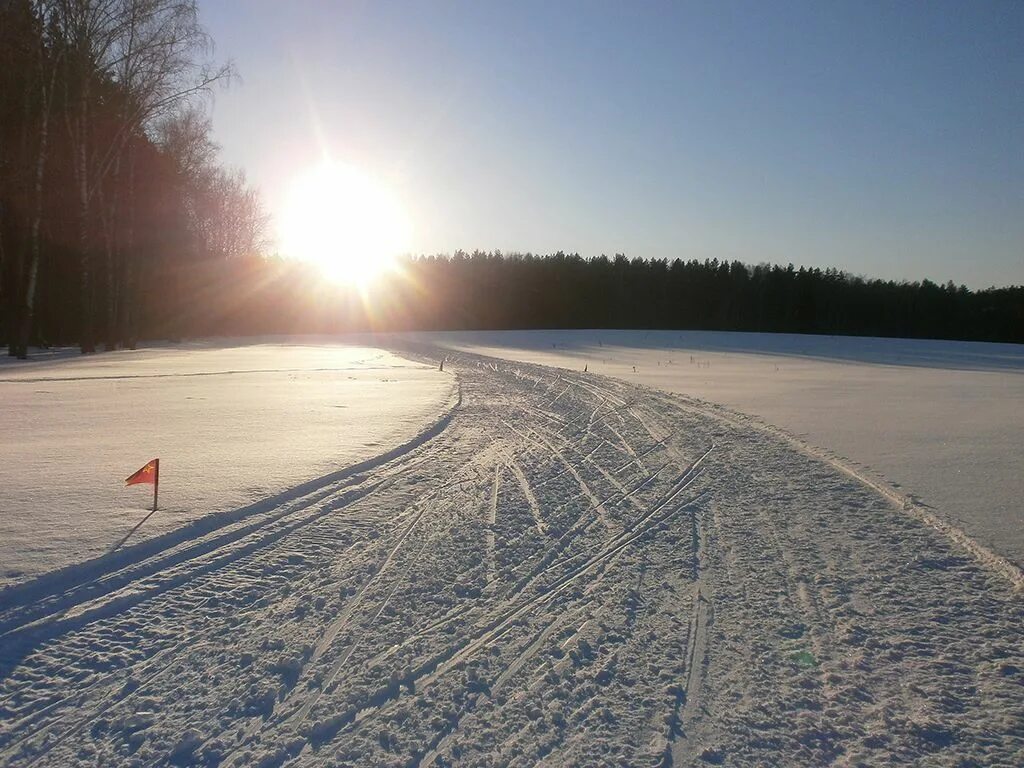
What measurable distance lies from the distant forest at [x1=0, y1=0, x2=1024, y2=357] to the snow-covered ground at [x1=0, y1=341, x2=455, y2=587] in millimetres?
7736

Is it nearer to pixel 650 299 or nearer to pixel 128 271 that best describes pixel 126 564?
pixel 128 271

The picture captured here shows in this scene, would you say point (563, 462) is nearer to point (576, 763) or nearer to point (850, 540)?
point (850, 540)

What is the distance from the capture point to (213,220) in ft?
145

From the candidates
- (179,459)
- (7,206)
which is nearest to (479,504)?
(179,459)

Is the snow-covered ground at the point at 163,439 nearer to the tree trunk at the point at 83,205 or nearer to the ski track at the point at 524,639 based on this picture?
the ski track at the point at 524,639

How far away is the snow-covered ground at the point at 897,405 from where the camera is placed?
6.94 metres

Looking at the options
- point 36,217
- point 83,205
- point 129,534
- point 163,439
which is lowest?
point 129,534

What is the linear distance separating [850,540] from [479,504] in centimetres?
320

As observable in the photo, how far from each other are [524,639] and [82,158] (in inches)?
917

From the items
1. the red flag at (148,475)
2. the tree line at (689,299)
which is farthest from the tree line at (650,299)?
the red flag at (148,475)

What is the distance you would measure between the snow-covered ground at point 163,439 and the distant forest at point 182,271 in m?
7.74

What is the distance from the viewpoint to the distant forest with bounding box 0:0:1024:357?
67.9ft

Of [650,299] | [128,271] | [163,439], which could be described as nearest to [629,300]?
[650,299]

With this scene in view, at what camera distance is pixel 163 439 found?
29.1ft
